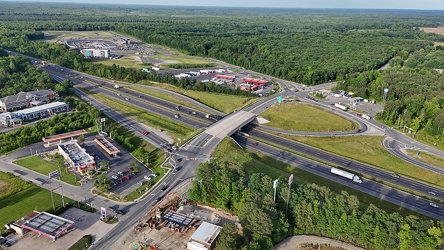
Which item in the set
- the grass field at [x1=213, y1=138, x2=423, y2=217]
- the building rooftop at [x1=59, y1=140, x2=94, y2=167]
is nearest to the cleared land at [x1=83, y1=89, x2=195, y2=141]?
the grass field at [x1=213, y1=138, x2=423, y2=217]

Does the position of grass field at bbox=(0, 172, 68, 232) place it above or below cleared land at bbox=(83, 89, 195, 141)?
below

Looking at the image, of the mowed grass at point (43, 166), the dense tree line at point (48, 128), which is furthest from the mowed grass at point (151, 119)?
the mowed grass at point (43, 166)

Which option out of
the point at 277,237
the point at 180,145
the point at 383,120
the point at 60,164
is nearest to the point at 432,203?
the point at 277,237

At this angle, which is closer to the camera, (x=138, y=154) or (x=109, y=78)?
(x=138, y=154)

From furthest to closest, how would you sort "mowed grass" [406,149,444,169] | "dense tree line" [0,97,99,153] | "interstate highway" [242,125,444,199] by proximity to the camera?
"dense tree line" [0,97,99,153]
"mowed grass" [406,149,444,169]
"interstate highway" [242,125,444,199]

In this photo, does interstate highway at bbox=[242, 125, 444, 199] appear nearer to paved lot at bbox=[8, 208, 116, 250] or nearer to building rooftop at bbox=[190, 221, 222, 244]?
building rooftop at bbox=[190, 221, 222, 244]

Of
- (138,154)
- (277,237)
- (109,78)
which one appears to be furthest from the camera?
(109,78)

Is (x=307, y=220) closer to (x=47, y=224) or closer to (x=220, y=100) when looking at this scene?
(x=47, y=224)

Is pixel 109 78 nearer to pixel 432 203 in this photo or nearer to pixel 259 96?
pixel 259 96
